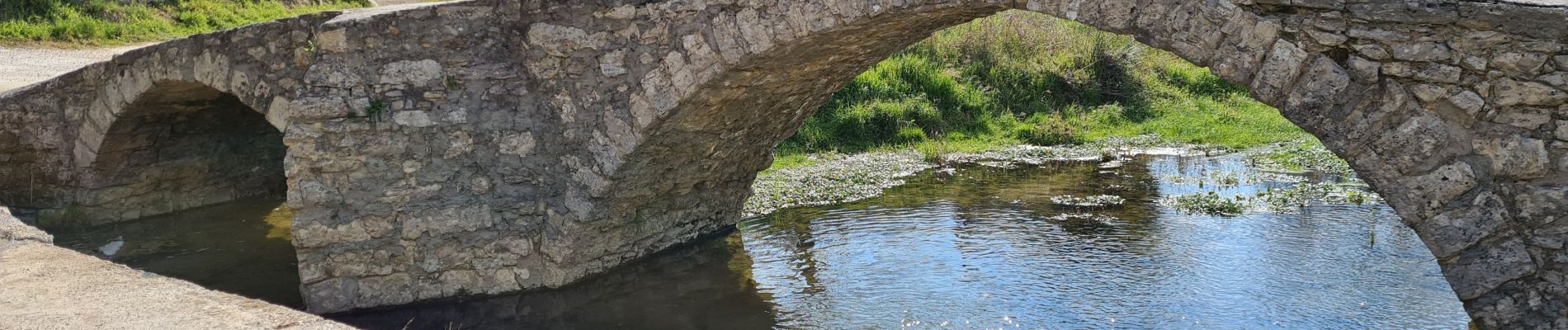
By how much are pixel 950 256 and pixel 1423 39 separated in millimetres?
3261

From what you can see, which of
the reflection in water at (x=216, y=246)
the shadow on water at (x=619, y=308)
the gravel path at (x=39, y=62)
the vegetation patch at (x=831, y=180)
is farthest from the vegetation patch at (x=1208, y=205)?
the gravel path at (x=39, y=62)

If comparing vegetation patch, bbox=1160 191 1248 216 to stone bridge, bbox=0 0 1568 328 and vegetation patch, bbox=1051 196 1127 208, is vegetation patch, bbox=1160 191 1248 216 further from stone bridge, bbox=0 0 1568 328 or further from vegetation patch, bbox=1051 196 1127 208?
stone bridge, bbox=0 0 1568 328

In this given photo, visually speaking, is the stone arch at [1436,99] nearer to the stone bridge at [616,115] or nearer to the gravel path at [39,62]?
the stone bridge at [616,115]

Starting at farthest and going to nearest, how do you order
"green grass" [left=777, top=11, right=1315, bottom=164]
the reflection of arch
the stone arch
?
"green grass" [left=777, top=11, right=1315, bottom=164], the reflection of arch, the stone arch

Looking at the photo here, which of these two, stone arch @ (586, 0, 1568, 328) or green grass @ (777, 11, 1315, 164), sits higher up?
stone arch @ (586, 0, 1568, 328)

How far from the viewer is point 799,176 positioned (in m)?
9.14

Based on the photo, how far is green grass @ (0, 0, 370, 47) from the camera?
11.2 meters

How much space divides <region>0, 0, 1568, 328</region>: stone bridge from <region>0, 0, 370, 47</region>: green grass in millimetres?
4243

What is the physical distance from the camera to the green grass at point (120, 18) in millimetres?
11250

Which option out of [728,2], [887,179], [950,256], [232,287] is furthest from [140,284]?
[887,179]

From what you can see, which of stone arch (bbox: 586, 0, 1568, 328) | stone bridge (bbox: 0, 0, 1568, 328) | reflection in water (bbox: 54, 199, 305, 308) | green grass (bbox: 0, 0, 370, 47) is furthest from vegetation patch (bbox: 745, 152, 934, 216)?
green grass (bbox: 0, 0, 370, 47)

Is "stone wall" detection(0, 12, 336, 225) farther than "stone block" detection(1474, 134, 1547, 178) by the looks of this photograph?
Yes

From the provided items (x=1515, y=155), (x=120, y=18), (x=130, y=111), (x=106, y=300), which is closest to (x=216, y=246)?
(x=130, y=111)

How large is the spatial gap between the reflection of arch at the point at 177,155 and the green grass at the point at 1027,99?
402 centimetres
